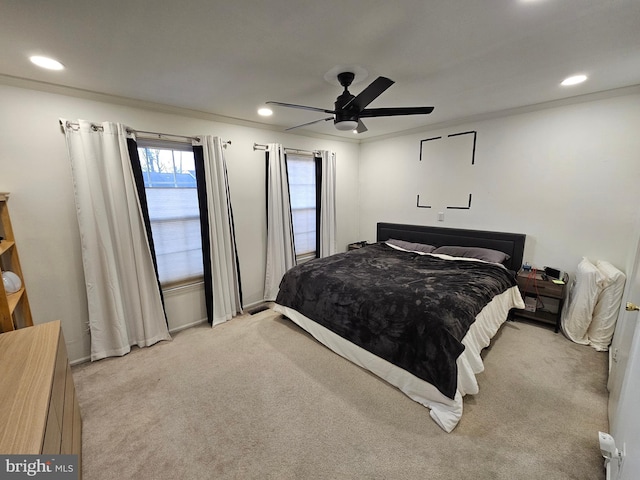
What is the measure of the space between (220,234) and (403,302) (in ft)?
7.20

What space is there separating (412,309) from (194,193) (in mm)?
2627

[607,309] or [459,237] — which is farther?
[459,237]

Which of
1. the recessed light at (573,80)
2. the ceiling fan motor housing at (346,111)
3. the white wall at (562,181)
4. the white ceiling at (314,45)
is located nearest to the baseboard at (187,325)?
Answer: the white ceiling at (314,45)

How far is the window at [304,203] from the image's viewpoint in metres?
3.98

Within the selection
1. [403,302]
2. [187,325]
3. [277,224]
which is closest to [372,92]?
[403,302]

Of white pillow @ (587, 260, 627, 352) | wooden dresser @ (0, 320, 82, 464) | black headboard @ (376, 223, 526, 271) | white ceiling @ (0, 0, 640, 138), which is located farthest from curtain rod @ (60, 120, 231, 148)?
white pillow @ (587, 260, 627, 352)

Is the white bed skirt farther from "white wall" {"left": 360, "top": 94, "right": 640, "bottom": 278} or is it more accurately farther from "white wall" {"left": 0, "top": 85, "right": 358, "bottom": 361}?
"white wall" {"left": 0, "top": 85, "right": 358, "bottom": 361}

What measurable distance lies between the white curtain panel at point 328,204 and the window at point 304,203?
0.11 m

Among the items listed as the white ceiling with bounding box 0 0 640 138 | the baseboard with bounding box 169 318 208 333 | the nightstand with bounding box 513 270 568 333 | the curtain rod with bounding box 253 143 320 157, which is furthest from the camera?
the curtain rod with bounding box 253 143 320 157

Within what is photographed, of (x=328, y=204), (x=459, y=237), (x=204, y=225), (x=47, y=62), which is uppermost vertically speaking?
(x=47, y=62)

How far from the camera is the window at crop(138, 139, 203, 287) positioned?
2820 millimetres

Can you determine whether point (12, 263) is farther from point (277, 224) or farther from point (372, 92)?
point (372, 92)

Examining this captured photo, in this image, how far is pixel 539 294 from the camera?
2916mm

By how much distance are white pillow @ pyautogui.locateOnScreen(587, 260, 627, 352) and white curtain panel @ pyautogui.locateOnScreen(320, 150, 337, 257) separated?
3152 mm
